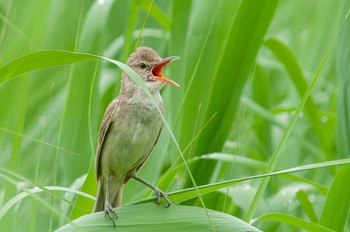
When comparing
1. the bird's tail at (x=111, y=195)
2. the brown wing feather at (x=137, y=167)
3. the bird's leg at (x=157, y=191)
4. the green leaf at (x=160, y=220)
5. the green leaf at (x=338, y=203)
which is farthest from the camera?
the brown wing feather at (x=137, y=167)

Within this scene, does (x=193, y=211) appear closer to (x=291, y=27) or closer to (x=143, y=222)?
(x=143, y=222)

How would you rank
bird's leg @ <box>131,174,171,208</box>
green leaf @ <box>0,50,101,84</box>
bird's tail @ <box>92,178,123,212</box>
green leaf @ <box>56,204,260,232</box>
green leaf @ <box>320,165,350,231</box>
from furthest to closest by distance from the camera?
bird's tail @ <box>92,178,123,212</box> → green leaf @ <box>320,165,350,231</box> → bird's leg @ <box>131,174,171,208</box> → green leaf @ <box>56,204,260,232</box> → green leaf @ <box>0,50,101,84</box>

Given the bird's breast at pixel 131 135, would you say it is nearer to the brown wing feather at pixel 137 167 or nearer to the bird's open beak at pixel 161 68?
the brown wing feather at pixel 137 167

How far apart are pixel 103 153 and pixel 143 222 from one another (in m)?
0.95

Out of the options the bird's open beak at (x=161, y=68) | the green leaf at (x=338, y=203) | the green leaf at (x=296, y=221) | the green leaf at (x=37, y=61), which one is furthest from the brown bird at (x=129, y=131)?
the green leaf at (x=37, y=61)

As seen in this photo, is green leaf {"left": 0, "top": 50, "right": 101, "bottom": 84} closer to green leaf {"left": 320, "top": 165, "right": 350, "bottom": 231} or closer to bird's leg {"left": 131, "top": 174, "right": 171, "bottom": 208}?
bird's leg {"left": 131, "top": 174, "right": 171, "bottom": 208}

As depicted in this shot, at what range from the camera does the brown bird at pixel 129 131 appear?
3.02 metres

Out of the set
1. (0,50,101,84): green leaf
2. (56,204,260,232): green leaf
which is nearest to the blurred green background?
(56,204,260,232): green leaf

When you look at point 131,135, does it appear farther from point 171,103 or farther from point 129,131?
point 171,103

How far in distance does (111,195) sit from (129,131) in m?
0.26

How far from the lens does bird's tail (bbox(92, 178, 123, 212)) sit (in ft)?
9.71

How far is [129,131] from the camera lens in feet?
10.0

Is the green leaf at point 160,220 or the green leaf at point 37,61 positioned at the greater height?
the green leaf at point 37,61

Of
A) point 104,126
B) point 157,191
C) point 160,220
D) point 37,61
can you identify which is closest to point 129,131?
point 104,126
